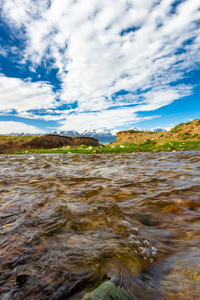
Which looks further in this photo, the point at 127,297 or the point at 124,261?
the point at 124,261

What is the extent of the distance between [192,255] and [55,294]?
1.69m

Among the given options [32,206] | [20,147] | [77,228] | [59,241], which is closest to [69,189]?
[32,206]

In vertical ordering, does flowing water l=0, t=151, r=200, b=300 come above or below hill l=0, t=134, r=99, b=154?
below

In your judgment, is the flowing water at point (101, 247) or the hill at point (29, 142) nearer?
the flowing water at point (101, 247)

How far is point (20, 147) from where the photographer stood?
136ft

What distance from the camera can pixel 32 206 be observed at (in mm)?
3322

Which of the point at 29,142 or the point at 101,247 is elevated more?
the point at 29,142

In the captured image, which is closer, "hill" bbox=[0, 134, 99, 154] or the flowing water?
the flowing water

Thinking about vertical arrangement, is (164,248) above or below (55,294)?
below

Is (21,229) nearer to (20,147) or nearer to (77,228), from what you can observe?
(77,228)

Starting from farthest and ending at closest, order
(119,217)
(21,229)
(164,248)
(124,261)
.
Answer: (119,217), (21,229), (164,248), (124,261)

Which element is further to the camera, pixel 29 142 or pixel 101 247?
pixel 29 142

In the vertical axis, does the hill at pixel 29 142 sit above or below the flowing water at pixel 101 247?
above

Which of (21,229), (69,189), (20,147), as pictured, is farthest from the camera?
(20,147)
